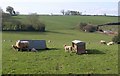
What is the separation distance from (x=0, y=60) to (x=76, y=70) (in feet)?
24.2

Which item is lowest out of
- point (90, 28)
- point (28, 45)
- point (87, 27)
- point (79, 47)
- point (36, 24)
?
point (90, 28)

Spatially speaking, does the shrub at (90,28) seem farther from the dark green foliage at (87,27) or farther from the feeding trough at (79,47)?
the feeding trough at (79,47)

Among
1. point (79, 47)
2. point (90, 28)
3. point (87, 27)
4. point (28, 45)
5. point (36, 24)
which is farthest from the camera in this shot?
point (87, 27)

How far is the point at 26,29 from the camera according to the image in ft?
278

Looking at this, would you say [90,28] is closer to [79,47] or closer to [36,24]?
[36,24]

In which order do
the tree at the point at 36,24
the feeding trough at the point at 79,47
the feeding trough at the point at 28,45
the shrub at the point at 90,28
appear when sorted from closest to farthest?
the feeding trough at the point at 79,47 < the feeding trough at the point at 28,45 < the tree at the point at 36,24 < the shrub at the point at 90,28

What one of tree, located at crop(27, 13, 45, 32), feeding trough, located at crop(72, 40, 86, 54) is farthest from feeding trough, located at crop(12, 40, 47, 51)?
tree, located at crop(27, 13, 45, 32)

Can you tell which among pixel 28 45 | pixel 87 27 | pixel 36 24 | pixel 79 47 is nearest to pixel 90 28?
pixel 87 27

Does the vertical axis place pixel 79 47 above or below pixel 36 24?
above

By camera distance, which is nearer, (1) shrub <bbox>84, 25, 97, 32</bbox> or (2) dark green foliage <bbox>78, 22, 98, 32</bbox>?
(1) shrub <bbox>84, 25, 97, 32</bbox>

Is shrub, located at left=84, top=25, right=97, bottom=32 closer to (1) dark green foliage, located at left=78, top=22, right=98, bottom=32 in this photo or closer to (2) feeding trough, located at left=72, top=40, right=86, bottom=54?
(1) dark green foliage, located at left=78, top=22, right=98, bottom=32

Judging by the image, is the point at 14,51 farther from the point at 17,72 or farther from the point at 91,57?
the point at 17,72

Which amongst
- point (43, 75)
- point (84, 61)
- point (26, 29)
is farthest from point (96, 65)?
point (26, 29)

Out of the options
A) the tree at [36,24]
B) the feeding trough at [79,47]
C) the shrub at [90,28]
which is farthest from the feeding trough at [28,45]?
the shrub at [90,28]
